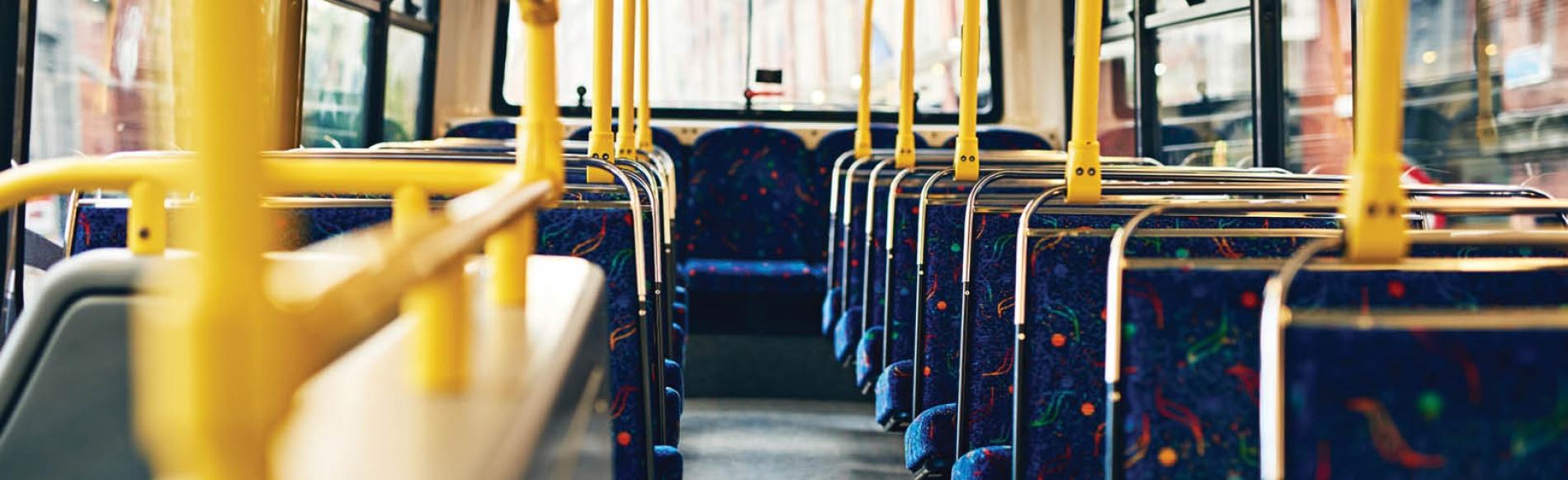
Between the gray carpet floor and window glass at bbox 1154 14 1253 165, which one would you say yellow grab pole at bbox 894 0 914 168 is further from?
window glass at bbox 1154 14 1253 165

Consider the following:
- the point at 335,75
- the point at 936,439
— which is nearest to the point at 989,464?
the point at 936,439

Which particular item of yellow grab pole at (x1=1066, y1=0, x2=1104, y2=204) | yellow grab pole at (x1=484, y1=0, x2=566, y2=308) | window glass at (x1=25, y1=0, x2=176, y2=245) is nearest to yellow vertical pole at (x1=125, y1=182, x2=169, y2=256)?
yellow grab pole at (x1=484, y1=0, x2=566, y2=308)

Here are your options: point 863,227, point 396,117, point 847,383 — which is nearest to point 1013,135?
point 847,383

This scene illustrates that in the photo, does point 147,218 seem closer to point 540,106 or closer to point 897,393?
point 540,106

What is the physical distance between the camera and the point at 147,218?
1.18m

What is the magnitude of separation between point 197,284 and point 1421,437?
3.03 feet

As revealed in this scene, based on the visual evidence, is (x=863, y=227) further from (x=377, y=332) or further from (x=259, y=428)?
(x=259, y=428)

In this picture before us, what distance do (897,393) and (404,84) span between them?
10.3 ft

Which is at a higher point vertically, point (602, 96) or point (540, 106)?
point (602, 96)

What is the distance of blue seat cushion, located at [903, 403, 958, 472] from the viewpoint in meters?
2.24

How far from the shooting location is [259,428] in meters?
0.37

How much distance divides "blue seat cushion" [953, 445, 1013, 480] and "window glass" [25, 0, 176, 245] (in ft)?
Result: 5.51

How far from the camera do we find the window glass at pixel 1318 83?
134 inches

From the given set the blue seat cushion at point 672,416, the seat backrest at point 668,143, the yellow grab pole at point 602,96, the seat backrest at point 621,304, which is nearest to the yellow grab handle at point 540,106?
the seat backrest at point 621,304
